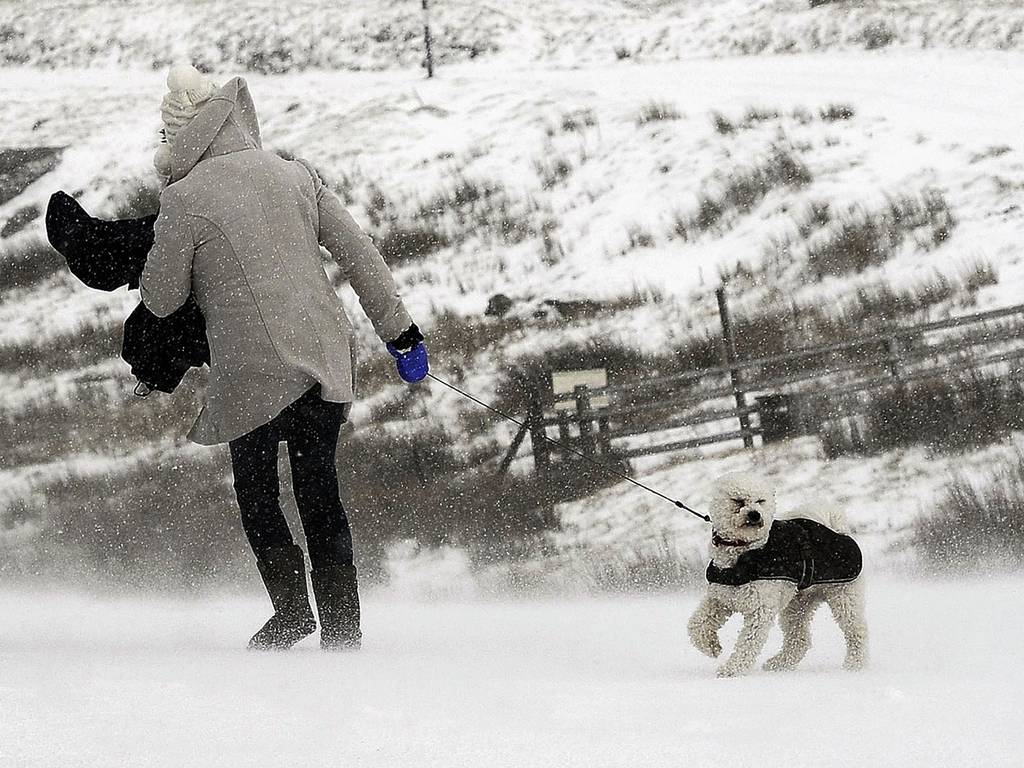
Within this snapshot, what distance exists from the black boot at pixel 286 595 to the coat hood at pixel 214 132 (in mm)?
1033

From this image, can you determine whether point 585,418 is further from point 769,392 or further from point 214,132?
point 214,132

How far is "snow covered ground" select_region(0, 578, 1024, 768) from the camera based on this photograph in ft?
6.29

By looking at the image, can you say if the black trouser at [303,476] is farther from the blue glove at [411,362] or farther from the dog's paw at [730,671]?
the dog's paw at [730,671]

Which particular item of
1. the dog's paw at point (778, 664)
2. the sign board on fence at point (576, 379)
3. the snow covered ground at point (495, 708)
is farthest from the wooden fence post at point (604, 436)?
the dog's paw at point (778, 664)

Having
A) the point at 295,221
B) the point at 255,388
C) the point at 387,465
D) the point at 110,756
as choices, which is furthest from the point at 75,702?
the point at 387,465

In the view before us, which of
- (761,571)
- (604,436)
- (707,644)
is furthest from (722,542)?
(604,436)

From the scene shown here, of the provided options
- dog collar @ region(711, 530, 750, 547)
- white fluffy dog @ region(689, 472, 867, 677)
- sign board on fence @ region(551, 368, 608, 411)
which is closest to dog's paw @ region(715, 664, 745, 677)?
white fluffy dog @ region(689, 472, 867, 677)

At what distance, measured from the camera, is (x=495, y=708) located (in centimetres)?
227

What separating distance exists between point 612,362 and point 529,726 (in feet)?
18.1

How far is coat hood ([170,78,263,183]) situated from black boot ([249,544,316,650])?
40.7 inches

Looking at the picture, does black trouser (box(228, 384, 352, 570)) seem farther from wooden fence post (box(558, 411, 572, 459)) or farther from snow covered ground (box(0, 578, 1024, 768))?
wooden fence post (box(558, 411, 572, 459))

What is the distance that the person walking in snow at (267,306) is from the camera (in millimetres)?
3055

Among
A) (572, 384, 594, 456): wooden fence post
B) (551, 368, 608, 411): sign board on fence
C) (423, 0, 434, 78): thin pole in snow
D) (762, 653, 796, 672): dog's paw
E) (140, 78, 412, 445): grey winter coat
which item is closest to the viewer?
(140, 78, 412, 445): grey winter coat

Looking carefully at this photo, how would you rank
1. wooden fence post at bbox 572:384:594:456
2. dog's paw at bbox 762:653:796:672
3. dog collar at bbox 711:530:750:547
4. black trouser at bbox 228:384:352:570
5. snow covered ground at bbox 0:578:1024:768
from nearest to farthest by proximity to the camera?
1. snow covered ground at bbox 0:578:1024:768
2. black trouser at bbox 228:384:352:570
3. dog collar at bbox 711:530:750:547
4. dog's paw at bbox 762:653:796:672
5. wooden fence post at bbox 572:384:594:456
